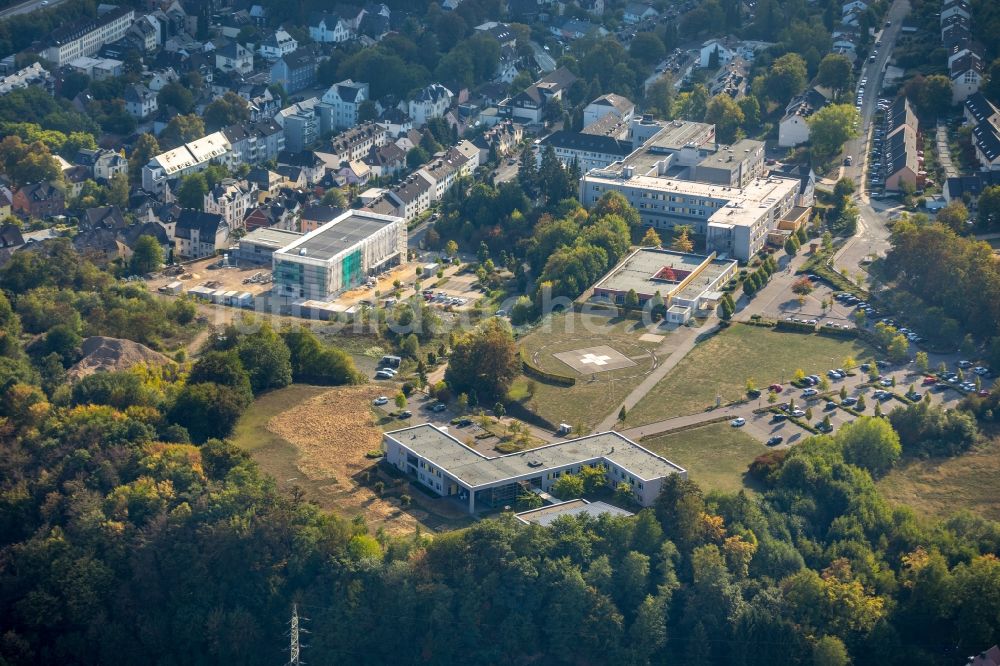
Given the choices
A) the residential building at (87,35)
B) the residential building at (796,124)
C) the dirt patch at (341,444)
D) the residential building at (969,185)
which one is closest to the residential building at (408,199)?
the residential building at (796,124)

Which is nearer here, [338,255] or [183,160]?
[338,255]

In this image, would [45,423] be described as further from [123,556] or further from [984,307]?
[984,307]

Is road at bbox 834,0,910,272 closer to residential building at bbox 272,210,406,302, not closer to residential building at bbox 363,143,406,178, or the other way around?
residential building at bbox 272,210,406,302

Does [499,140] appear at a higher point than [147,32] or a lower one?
lower

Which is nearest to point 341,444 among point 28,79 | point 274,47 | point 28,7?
point 28,79

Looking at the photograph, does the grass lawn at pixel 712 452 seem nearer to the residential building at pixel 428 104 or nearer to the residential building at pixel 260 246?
Answer: the residential building at pixel 260 246

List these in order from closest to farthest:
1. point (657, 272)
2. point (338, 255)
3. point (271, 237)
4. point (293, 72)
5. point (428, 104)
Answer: point (657, 272)
point (338, 255)
point (271, 237)
point (428, 104)
point (293, 72)

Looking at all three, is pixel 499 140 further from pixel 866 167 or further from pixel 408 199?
pixel 866 167
